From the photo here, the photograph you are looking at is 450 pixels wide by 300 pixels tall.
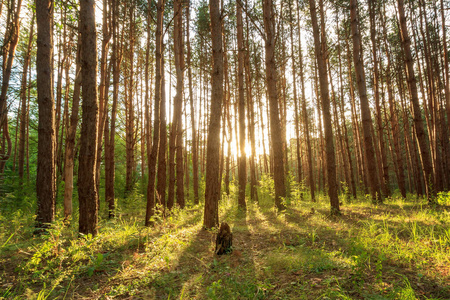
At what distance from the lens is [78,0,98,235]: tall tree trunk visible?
4.08m

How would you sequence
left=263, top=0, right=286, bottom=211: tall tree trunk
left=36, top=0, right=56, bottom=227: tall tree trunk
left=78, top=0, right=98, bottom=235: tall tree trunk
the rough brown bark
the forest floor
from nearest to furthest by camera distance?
the forest floor
left=78, top=0, right=98, bottom=235: tall tree trunk
left=36, top=0, right=56, bottom=227: tall tree trunk
the rough brown bark
left=263, top=0, right=286, bottom=211: tall tree trunk

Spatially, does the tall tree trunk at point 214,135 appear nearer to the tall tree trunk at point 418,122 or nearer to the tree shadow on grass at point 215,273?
the tree shadow on grass at point 215,273

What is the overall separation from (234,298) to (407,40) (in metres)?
9.55

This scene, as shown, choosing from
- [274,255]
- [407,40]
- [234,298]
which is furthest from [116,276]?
Result: [407,40]

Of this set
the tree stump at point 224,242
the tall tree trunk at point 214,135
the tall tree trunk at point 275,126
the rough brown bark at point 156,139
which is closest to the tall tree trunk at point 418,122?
the tall tree trunk at point 275,126

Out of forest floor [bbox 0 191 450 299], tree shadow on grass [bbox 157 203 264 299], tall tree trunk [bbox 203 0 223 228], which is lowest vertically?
tree shadow on grass [bbox 157 203 264 299]

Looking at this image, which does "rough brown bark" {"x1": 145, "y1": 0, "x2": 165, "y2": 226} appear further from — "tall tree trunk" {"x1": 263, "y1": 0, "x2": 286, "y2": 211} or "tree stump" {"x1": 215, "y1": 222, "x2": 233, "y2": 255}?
"tall tree trunk" {"x1": 263, "y1": 0, "x2": 286, "y2": 211}

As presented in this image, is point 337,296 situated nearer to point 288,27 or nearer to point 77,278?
point 77,278

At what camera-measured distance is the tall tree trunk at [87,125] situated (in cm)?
408

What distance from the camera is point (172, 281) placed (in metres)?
2.97

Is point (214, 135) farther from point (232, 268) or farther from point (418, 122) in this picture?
point (418, 122)

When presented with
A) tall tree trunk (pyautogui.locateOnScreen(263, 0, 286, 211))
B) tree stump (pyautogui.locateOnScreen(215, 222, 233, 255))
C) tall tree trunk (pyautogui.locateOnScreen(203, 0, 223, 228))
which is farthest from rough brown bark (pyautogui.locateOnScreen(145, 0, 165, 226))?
tall tree trunk (pyautogui.locateOnScreen(263, 0, 286, 211))

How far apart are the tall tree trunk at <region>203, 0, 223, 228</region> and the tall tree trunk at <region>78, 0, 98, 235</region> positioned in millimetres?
2316

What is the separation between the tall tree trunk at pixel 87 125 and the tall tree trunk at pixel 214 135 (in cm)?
232
